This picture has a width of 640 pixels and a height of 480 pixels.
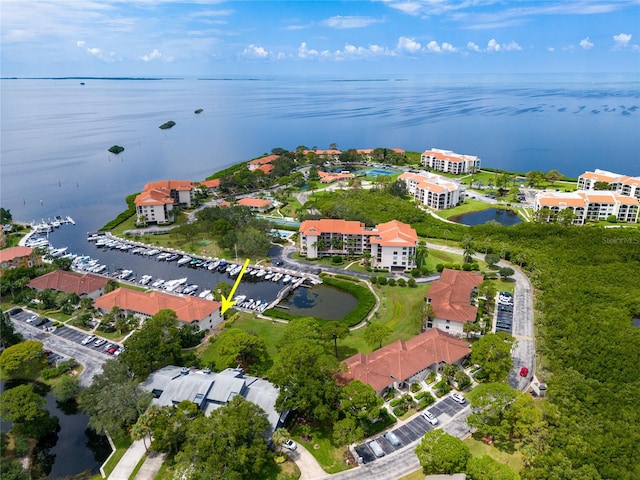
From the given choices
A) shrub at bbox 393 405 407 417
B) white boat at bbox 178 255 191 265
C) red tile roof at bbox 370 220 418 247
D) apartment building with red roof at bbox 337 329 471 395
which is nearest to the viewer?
shrub at bbox 393 405 407 417

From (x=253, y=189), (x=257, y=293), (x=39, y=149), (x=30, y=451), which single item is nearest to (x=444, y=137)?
(x=253, y=189)

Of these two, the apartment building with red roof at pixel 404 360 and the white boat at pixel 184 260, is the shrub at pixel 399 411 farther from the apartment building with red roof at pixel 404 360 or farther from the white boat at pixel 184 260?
the white boat at pixel 184 260

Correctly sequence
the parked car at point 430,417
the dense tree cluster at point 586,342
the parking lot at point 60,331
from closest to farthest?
the dense tree cluster at point 586,342, the parked car at point 430,417, the parking lot at point 60,331

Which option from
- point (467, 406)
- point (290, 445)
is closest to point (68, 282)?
point (290, 445)

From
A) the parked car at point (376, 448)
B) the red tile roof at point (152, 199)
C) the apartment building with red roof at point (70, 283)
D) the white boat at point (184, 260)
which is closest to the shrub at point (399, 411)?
the parked car at point (376, 448)

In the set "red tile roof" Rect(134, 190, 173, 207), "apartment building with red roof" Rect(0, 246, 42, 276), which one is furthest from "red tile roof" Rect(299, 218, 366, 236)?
"apartment building with red roof" Rect(0, 246, 42, 276)

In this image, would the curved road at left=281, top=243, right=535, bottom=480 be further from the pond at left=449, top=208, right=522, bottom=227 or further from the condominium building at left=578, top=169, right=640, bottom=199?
the condominium building at left=578, top=169, right=640, bottom=199

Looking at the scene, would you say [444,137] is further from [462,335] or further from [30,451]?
[30,451]
